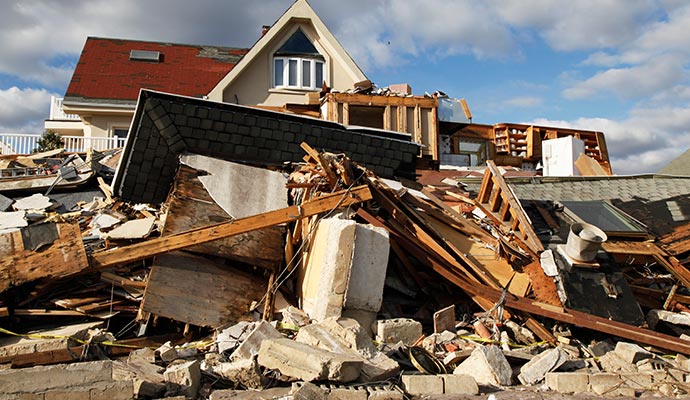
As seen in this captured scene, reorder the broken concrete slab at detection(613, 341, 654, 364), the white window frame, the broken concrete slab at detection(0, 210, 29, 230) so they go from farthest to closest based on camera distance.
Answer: the white window frame < the broken concrete slab at detection(0, 210, 29, 230) < the broken concrete slab at detection(613, 341, 654, 364)

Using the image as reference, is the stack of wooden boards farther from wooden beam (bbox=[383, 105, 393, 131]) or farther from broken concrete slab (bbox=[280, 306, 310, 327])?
wooden beam (bbox=[383, 105, 393, 131])

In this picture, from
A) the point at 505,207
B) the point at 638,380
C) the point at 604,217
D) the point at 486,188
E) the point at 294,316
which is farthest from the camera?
the point at 604,217

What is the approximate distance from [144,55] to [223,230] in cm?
1656

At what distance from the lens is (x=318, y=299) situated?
20.2 ft

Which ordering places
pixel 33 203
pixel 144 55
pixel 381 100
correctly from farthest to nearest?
pixel 144 55 < pixel 381 100 < pixel 33 203

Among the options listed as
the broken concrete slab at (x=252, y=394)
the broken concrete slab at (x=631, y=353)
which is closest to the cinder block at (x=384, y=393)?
the broken concrete slab at (x=252, y=394)

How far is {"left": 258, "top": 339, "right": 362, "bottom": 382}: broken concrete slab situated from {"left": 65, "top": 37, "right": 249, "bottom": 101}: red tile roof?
51.6 ft

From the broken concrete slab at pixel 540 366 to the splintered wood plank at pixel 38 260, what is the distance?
16.1 ft

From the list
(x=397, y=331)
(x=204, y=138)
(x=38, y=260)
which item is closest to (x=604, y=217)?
(x=397, y=331)

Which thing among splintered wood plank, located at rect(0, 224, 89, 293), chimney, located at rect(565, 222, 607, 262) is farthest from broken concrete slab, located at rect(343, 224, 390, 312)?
splintered wood plank, located at rect(0, 224, 89, 293)

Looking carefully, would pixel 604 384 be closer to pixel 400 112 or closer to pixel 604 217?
pixel 604 217

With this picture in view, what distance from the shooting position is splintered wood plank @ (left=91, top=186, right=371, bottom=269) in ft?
20.5

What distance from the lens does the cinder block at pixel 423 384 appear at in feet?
16.1

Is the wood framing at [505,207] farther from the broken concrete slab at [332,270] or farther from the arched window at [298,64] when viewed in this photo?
the arched window at [298,64]
